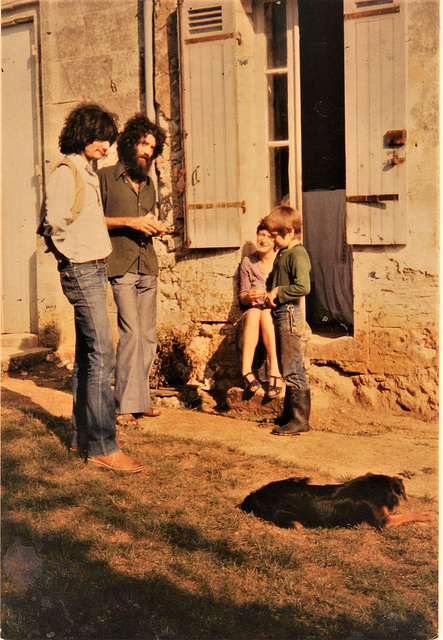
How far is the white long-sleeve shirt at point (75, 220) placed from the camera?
387cm

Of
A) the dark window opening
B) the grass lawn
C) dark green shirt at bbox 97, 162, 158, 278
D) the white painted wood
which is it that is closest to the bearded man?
dark green shirt at bbox 97, 162, 158, 278

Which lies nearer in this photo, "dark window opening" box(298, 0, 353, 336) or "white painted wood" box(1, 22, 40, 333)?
"dark window opening" box(298, 0, 353, 336)

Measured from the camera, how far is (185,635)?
2.64 m

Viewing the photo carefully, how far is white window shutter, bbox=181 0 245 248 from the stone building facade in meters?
0.01

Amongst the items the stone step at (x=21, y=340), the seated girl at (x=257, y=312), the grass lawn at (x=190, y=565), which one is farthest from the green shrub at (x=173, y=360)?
the grass lawn at (x=190, y=565)

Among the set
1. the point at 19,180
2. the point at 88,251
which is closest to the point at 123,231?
the point at 88,251

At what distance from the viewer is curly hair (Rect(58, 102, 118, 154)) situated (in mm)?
3990

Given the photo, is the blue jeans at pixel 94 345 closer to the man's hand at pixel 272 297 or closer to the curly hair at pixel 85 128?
the curly hair at pixel 85 128

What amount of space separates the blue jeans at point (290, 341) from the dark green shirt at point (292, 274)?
0.34 feet

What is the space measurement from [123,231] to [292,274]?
Answer: 123cm

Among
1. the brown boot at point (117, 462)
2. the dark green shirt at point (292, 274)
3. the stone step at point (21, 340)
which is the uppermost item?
the dark green shirt at point (292, 274)

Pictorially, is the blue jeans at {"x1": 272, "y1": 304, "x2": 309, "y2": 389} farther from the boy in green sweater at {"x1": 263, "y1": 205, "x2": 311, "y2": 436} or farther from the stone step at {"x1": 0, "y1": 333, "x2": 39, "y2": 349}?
the stone step at {"x1": 0, "y1": 333, "x2": 39, "y2": 349}

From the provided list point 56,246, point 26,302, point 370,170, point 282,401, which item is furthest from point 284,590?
point 26,302

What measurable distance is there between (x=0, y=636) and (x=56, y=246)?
1.96 meters
